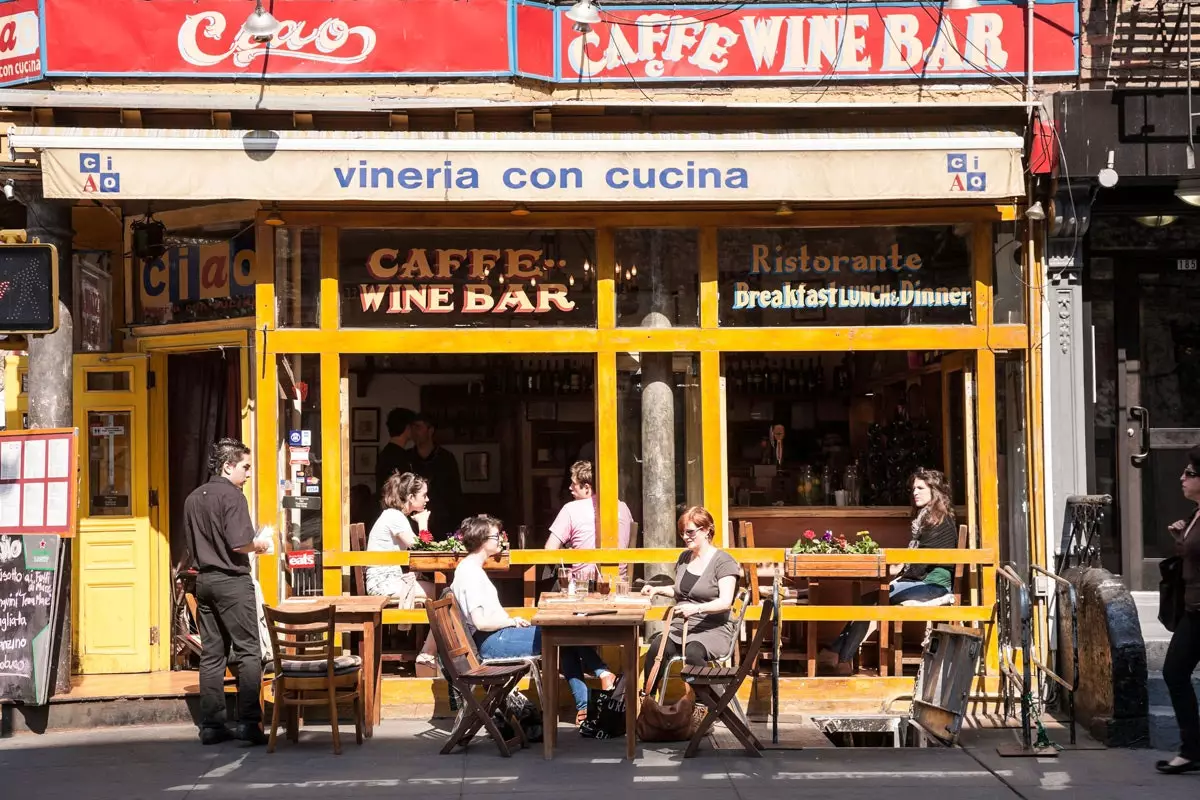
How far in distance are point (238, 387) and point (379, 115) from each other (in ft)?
8.39

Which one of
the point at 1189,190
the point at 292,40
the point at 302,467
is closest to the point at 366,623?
the point at 302,467

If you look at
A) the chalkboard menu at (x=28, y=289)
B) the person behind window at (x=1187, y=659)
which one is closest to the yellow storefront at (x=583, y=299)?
the chalkboard menu at (x=28, y=289)

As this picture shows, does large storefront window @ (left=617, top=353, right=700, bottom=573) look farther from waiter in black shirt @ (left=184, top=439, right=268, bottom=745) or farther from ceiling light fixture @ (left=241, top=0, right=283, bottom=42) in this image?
ceiling light fixture @ (left=241, top=0, right=283, bottom=42)

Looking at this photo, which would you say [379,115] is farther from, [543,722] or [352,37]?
[543,722]

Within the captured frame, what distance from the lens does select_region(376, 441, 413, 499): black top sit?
39.1ft

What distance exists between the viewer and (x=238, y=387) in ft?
36.2

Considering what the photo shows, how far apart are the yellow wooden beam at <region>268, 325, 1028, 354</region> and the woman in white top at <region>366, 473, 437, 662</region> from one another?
1142 millimetres

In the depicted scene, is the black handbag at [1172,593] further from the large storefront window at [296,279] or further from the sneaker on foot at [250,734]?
the large storefront window at [296,279]

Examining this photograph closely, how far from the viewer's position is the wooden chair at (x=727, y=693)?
8.27 meters

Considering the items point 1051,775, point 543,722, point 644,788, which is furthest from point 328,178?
point 1051,775

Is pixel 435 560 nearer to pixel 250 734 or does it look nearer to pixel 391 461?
pixel 250 734

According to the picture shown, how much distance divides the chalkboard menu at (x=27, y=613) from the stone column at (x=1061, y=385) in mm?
6768

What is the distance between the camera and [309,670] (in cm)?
879

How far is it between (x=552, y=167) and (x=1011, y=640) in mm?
4557
